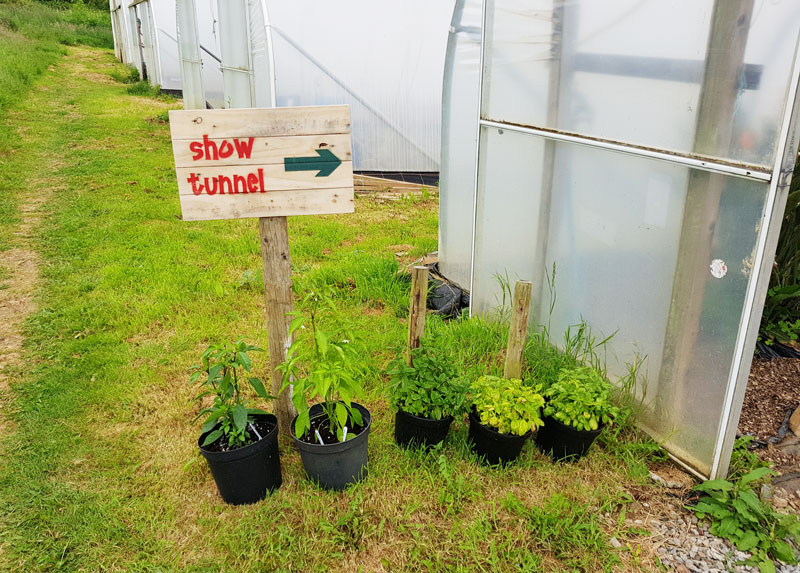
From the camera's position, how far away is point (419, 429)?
9.55ft

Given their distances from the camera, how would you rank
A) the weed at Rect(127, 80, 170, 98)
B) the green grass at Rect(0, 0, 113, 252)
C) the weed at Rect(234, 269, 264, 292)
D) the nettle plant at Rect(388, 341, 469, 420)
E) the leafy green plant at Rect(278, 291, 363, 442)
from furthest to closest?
the weed at Rect(127, 80, 170, 98) < the green grass at Rect(0, 0, 113, 252) < the weed at Rect(234, 269, 264, 292) < the nettle plant at Rect(388, 341, 469, 420) < the leafy green plant at Rect(278, 291, 363, 442)

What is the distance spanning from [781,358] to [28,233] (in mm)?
6873

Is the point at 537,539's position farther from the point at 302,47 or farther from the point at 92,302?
the point at 302,47

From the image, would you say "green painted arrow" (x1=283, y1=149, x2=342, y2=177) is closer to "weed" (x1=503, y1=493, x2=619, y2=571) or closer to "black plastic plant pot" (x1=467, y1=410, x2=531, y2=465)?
"black plastic plant pot" (x1=467, y1=410, x2=531, y2=465)

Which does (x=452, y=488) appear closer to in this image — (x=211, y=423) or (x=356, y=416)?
(x=356, y=416)

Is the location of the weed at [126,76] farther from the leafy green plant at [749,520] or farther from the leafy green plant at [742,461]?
the leafy green plant at [749,520]

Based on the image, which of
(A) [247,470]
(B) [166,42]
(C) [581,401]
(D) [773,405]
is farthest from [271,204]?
(B) [166,42]

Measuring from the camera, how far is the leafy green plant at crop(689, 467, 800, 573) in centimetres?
239

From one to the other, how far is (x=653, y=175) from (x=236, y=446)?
239cm

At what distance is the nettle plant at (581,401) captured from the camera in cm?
281

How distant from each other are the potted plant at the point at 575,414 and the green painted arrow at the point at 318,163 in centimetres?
157

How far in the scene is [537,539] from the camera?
2486mm

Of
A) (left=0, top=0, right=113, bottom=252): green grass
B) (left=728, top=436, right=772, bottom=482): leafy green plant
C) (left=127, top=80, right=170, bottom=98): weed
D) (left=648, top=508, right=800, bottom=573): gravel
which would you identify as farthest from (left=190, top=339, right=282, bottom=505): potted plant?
(left=127, top=80, right=170, bottom=98): weed

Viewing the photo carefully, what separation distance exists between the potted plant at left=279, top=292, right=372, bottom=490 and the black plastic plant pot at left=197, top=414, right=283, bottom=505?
0.46 ft
